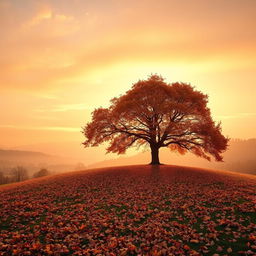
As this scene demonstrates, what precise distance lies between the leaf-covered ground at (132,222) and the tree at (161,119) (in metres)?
9.64

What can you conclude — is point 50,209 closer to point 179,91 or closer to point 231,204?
point 231,204

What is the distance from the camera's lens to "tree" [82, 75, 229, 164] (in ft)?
79.7

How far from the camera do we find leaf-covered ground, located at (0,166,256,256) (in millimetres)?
6902

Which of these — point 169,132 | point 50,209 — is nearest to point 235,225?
point 50,209

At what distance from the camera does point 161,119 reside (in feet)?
84.0

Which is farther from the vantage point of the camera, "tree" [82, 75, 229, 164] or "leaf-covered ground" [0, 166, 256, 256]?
"tree" [82, 75, 229, 164]

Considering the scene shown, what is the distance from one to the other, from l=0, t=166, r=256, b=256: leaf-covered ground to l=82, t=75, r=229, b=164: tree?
9.64 meters

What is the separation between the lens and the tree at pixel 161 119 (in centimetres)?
2430

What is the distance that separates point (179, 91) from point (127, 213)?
63.6ft

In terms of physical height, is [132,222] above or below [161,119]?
below

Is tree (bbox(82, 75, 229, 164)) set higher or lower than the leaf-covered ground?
higher

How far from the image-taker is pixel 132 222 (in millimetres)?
9289

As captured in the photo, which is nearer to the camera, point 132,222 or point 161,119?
point 132,222

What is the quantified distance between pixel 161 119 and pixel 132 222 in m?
17.9
